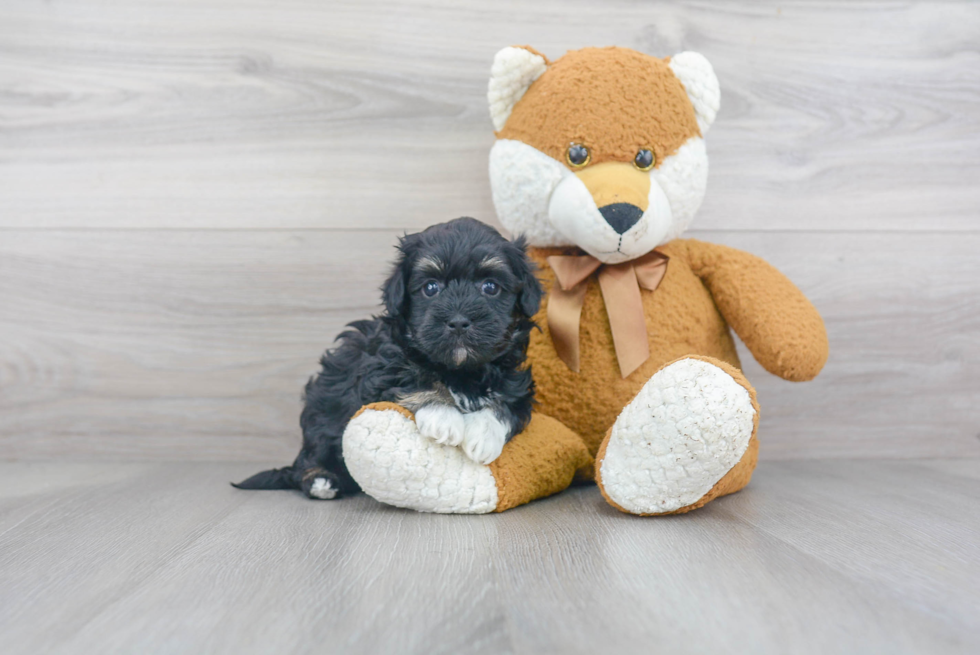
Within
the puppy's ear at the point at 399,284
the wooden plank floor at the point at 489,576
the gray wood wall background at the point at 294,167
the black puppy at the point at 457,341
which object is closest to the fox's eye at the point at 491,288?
the black puppy at the point at 457,341

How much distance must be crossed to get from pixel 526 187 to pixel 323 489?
2.32 feet

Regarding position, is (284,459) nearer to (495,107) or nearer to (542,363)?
(542,363)

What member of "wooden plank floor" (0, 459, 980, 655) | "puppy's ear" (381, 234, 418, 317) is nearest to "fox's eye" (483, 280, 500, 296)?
"puppy's ear" (381, 234, 418, 317)

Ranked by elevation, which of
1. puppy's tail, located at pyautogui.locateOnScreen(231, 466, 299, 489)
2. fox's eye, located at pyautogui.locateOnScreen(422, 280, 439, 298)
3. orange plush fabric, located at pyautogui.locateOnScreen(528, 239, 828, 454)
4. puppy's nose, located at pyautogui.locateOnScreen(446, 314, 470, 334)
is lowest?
puppy's tail, located at pyautogui.locateOnScreen(231, 466, 299, 489)

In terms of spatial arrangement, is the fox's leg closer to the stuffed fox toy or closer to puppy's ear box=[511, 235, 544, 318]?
the stuffed fox toy

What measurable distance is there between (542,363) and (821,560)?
634 millimetres

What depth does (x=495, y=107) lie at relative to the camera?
149cm

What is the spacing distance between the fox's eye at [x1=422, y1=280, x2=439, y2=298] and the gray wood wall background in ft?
1.98

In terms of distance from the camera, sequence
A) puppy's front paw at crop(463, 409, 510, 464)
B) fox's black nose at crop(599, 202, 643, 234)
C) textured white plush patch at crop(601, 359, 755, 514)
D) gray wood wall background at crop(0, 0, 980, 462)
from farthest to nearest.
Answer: gray wood wall background at crop(0, 0, 980, 462)
fox's black nose at crop(599, 202, 643, 234)
puppy's front paw at crop(463, 409, 510, 464)
textured white plush patch at crop(601, 359, 755, 514)

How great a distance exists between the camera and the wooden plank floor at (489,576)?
73cm

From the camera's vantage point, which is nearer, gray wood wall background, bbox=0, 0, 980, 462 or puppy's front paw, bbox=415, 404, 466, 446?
puppy's front paw, bbox=415, 404, 466, 446

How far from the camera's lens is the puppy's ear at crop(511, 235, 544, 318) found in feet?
4.04

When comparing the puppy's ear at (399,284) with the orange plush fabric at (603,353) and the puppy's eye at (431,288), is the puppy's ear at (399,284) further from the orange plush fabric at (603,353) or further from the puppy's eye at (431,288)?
the orange plush fabric at (603,353)

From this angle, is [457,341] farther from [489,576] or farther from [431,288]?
[489,576]
